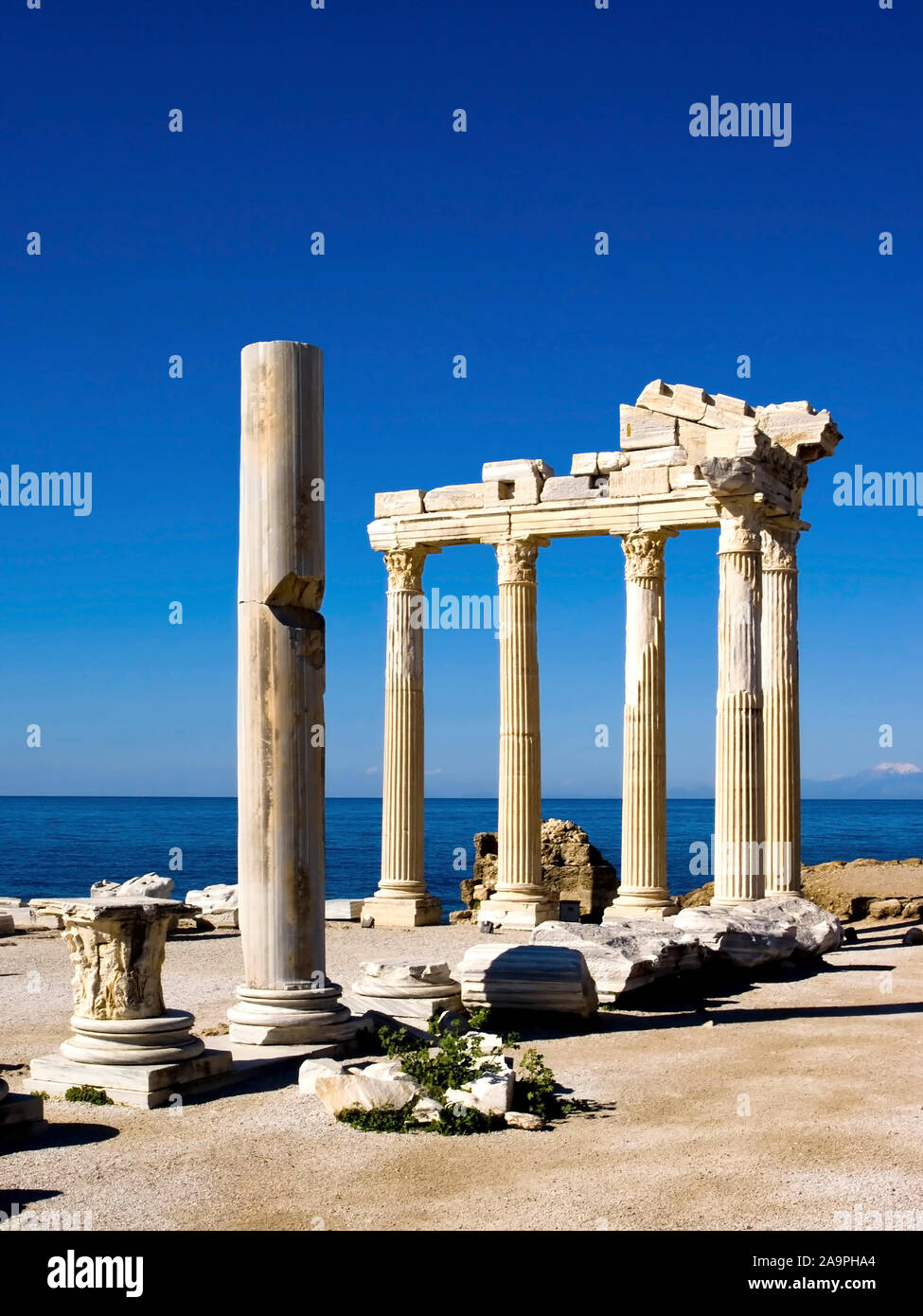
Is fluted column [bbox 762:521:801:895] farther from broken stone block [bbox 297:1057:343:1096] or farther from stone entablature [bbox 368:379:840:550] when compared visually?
broken stone block [bbox 297:1057:343:1096]

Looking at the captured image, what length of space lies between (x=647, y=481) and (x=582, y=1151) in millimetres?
20011

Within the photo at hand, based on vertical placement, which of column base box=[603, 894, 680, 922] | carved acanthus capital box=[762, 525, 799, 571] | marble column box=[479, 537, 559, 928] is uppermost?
carved acanthus capital box=[762, 525, 799, 571]

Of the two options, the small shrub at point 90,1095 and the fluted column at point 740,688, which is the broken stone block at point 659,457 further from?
the small shrub at point 90,1095

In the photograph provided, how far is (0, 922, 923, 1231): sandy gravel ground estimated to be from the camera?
954 centimetres

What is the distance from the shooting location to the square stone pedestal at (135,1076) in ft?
41.3

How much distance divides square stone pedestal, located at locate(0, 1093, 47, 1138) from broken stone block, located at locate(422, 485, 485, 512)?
846 inches

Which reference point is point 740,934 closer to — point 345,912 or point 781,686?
point 781,686

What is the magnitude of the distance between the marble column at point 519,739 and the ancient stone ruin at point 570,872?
15.8 feet

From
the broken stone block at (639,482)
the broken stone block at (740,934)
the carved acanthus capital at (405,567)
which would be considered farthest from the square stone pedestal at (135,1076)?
the carved acanthus capital at (405,567)

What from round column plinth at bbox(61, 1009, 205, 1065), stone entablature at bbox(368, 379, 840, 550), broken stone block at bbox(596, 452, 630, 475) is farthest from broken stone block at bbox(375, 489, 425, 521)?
round column plinth at bbox(61, 1009, 205, 1065)

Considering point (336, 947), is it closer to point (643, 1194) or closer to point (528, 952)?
point (528, 952)

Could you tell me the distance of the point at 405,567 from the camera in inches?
1281

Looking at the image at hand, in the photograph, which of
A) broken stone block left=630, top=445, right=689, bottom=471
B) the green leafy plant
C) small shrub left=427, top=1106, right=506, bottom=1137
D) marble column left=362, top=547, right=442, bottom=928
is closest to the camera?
small shrub left=427, top=1106, right=506, bottom=1137

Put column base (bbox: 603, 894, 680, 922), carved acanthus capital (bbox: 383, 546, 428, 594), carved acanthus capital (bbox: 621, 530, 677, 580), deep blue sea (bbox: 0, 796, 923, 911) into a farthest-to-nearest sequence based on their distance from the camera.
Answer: deep blue sea (bbox: 0, 796, 923, 911), carved acanthus capital (bbox: 383, 546, 428, 594), carved acanthus capital (bbox: 621, 530, 677, 580), column base (bbox: 603, 894, 680, 922)
